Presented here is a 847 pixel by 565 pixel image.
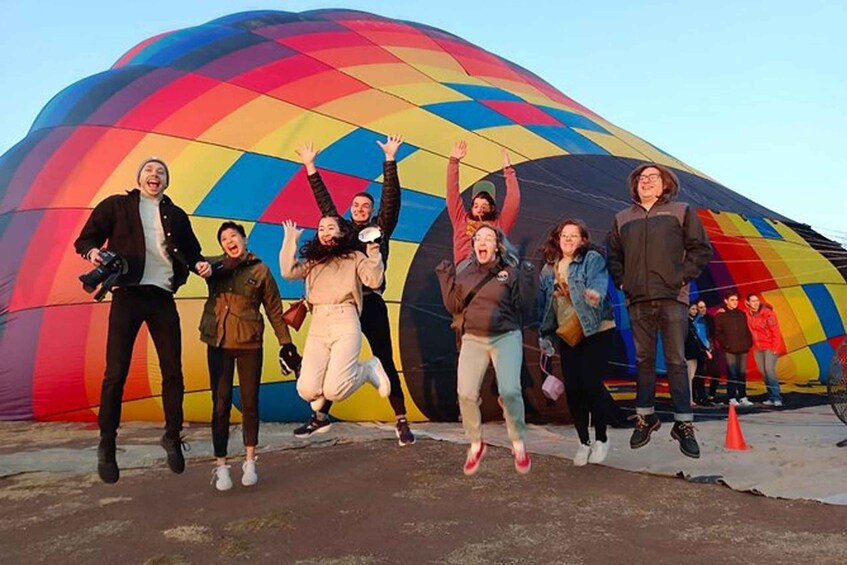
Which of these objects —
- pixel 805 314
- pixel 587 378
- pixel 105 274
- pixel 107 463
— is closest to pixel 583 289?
pixel 587 378

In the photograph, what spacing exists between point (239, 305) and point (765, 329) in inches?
Answer: 179

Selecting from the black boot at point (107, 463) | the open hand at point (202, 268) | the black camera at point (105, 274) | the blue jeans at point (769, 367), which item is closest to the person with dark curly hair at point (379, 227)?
the open hand at point (202, 268)

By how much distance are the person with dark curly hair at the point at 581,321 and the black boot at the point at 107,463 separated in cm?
237

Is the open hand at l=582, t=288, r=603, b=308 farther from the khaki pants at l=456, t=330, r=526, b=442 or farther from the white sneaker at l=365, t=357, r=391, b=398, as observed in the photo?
the white sneaker at l=365, t=357, r=391, b=398

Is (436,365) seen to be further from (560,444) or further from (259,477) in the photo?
(259,477)

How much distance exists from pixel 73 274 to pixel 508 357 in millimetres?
4359

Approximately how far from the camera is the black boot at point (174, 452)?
364 cm

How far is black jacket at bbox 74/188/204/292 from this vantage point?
3.59 metres

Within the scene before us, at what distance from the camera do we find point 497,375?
3842 mm

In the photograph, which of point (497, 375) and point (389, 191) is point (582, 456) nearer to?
point (497, 375)

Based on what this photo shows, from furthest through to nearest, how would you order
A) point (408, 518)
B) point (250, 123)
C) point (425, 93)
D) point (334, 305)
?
point (425, 93) < point (250, 123) < point (334, 305) < point (408, 518)

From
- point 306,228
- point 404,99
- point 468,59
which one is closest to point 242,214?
point 306,228

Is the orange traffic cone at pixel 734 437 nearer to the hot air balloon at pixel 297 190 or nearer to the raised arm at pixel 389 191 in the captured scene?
the hot air balloon at pixel 297 190

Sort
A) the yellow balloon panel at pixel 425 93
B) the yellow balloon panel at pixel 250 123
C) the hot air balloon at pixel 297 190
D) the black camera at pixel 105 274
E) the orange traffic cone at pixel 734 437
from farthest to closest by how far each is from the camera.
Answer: the yellow balloon panel at pixel 425 93 < the yellow balloon panel at pixel 250 123 < the hot air balloon at pixel 297 190 < the orange traffic cone at pixel 734 437 < the black camera at pixel 105 274
